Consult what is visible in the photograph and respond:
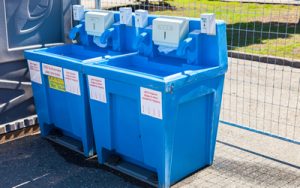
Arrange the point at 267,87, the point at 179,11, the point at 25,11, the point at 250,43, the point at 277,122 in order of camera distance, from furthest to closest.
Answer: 1. the point at 179,11
2. the point at 250,43
3. the point at 267,87
4. the point at 277,122
5. the point at 25,11

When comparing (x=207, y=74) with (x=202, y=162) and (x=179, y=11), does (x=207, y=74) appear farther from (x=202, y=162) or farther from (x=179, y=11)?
(x=179, y=11)

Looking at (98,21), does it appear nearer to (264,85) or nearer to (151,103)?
(151,103)

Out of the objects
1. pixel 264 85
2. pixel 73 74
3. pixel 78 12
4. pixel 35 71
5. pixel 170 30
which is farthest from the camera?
pixel 264 85

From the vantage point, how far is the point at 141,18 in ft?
13.6

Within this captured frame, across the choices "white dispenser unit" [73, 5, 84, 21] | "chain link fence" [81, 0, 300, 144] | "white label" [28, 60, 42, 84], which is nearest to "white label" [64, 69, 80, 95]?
"white label" [28, 60, 42, 84]

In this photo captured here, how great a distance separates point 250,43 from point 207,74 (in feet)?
19.0

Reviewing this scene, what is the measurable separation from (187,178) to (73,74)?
1.36 m

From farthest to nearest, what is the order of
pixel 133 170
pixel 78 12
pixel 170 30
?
pixel 78 12
pixel 133 170
pixel 170 30

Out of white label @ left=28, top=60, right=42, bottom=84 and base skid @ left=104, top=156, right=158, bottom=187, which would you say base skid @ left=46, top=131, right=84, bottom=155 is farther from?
white label @ left=28, top=60, right=42, bottom=84

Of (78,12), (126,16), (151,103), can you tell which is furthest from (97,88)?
(78,12)

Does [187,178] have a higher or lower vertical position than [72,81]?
lower

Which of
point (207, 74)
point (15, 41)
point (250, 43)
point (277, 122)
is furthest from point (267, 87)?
point (15, 41)

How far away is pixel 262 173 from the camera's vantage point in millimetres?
3936

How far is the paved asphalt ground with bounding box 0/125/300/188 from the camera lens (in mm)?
3814
